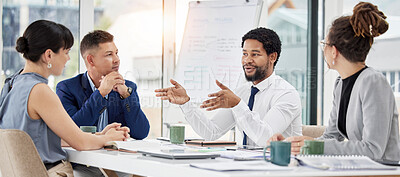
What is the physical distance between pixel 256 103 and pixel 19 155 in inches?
60.4

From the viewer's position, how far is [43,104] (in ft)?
7.13

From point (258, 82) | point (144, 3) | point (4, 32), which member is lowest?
point (258, 82)

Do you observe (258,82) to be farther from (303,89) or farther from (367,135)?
(303,89)

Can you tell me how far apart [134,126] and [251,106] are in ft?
2.53

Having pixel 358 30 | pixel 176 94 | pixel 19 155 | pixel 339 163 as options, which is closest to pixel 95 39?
pixel 176 94

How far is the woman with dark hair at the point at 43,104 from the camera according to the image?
2189 mm

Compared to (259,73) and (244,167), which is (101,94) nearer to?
(259,73)

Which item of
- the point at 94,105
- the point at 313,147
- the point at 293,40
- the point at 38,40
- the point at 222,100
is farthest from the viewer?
the point at 293,40

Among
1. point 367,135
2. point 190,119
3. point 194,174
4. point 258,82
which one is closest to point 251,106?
point 258,82

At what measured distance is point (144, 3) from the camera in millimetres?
4914

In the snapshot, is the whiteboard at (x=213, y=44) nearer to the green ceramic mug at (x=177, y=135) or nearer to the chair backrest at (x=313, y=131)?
the chair backrest at (x=313, y=131)

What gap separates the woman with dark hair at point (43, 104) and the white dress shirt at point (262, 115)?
2.58ft

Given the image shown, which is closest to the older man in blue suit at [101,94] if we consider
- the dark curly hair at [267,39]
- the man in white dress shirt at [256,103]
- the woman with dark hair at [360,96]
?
the man in white dress shirt at [256,103]

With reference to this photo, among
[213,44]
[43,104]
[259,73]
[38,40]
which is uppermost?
[213,44]
